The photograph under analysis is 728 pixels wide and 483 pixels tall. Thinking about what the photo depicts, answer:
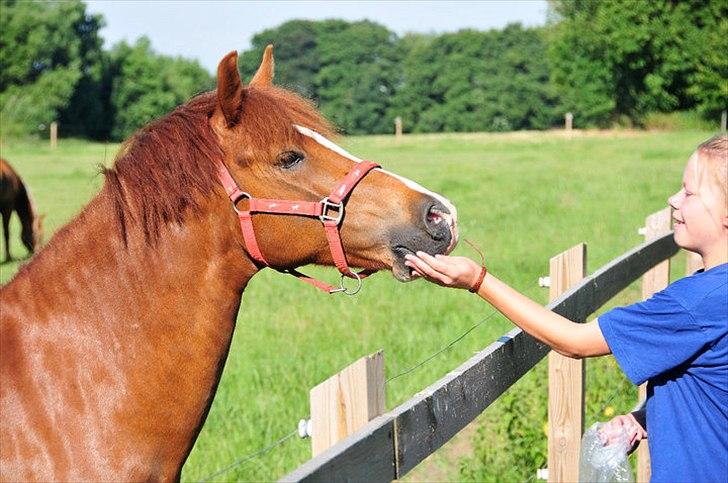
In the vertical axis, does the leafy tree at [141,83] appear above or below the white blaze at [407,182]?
below

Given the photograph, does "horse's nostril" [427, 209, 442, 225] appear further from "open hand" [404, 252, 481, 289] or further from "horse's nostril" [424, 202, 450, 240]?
"open hand" [404, 252, 481, 289]

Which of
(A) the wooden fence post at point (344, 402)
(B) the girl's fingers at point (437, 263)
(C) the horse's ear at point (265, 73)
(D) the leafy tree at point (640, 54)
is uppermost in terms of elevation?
(C) the horse's ear at point (265, 73)

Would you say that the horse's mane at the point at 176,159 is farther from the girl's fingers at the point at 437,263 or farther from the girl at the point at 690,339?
the girl at the point at 690,339

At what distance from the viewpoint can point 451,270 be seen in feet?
8.48

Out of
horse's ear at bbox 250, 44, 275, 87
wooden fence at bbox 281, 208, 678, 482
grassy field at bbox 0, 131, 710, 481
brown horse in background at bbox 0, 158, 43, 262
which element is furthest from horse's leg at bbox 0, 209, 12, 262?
horse's ear at bbox 250, 44, 275, 87

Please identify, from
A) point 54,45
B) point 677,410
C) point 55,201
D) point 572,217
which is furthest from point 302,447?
point 54,45

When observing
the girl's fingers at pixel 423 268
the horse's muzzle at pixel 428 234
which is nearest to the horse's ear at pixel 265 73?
the horse's muzzle at pixel 428 234

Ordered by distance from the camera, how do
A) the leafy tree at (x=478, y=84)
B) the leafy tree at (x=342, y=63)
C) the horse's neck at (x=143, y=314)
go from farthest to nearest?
→ 1. the leafy tree at (x=342, y=63)
2. the leafy tree at (x=478, y=84)
3. the horse's neck at (x=143, y=314)

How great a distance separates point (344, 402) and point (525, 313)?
26.0 inches

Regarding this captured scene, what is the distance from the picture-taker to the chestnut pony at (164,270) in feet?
8.63

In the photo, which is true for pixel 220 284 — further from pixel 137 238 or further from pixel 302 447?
pixel 302 447

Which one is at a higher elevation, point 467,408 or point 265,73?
point 265,73

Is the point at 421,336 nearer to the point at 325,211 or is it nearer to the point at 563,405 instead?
the point at 563,405

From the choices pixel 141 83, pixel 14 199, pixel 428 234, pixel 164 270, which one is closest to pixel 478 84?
pixel 141 83
